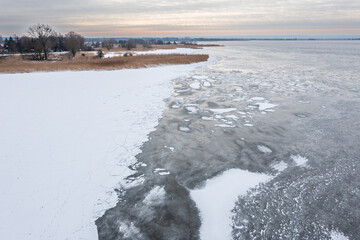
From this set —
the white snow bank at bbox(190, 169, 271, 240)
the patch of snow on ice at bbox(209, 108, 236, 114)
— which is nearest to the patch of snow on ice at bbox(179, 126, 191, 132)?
the patch of snow on ice at bbox(209, 108, 236, 114)

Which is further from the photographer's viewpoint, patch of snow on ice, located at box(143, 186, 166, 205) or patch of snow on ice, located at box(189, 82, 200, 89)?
patch of snow on ice, located at box(189, 82, 200, 89)

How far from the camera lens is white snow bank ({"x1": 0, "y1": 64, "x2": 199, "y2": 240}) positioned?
383 centimetres

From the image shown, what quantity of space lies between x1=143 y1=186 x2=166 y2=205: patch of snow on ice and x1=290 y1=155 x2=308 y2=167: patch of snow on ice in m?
3.46

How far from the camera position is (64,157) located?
5746mm

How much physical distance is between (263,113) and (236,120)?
1540 mm

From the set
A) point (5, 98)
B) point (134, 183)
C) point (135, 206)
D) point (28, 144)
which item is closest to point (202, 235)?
point (135, 206)

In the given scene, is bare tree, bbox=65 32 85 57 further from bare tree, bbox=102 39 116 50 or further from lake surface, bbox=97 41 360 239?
lake surface, bbox=97 41 360 239

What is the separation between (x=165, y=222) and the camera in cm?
387

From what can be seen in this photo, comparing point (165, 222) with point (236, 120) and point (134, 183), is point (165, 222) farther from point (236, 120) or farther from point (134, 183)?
point (236, 120)

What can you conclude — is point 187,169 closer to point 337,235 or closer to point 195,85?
point 337,235

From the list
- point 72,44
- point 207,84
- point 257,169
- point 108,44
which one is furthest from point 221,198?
point 108,44

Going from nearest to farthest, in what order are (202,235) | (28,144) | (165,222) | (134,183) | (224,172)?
(202,235)
(165,222)
(134,183)
(224,172)
(28,144)

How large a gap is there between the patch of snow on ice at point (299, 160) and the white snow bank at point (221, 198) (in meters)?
1.14

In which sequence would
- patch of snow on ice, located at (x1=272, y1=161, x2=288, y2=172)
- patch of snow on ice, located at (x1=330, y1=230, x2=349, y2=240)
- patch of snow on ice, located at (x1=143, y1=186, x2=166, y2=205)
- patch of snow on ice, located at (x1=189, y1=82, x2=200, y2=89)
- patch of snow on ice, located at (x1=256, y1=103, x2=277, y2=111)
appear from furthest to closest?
patch of snow on ice, located at (x1=189, y1=82, x2=200, y2=89), patch of snow on ice, located at (x1=256, y1=103, x2=277, y2=111), patch of snow on ice, located at (x1=272, y1=161, x2=288, y2=172), patch of snow on ice, located at (x1=143, y1=186, x2=166, y2=205), patch of snow on ice, located at (x1=330, y1=230, x2=349, y2=240)
